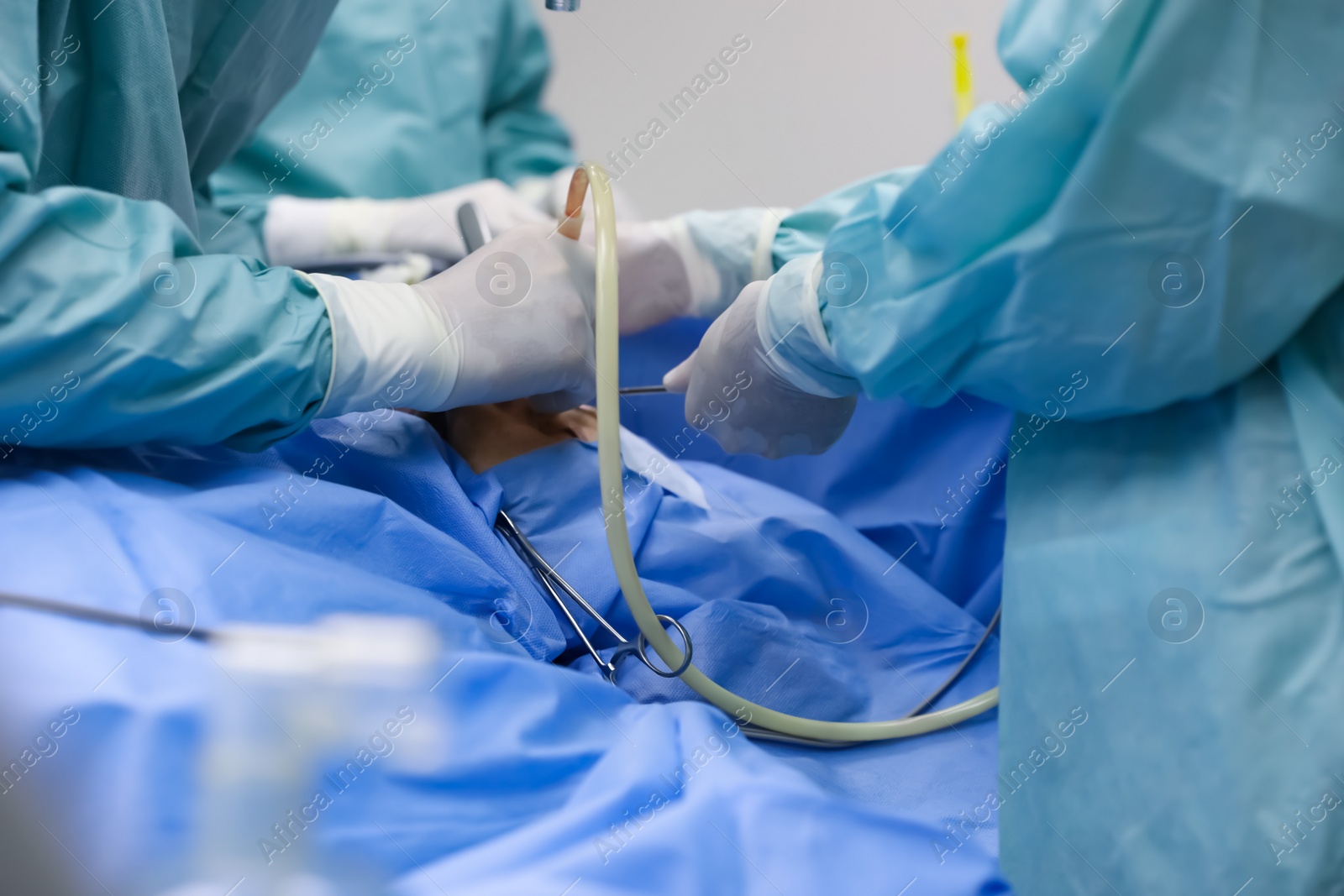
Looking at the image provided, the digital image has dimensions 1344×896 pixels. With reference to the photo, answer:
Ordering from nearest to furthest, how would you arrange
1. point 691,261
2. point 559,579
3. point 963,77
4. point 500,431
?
point 559,579 → point 500,431 → point 691,261 → point 963,77

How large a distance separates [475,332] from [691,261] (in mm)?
400

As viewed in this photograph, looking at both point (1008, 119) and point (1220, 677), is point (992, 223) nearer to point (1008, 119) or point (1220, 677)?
point (1008, 119)

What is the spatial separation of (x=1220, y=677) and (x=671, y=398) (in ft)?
2.69

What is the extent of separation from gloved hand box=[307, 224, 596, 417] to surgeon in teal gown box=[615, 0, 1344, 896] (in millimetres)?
397

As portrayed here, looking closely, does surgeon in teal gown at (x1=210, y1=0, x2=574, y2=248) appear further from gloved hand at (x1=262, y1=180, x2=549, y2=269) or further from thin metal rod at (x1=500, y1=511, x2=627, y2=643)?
thin metal rod at (x1=500, y1=511, x2=627, y2=643)

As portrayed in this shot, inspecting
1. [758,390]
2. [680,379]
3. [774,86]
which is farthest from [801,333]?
[774,86]

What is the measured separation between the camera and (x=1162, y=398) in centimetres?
57

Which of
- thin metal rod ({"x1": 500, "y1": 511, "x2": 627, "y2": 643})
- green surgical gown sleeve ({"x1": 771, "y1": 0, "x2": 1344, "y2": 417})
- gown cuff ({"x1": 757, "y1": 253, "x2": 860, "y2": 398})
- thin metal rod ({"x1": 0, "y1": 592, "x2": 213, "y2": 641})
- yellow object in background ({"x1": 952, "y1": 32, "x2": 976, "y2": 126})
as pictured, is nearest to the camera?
green surgical gown sleeve ({"x1": 771, "y1": 0, "x2": 1344, "y2": 417})

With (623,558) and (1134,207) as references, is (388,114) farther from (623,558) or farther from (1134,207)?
(1134,207)

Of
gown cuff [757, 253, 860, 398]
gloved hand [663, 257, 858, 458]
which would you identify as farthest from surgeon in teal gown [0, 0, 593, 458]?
gown cuff [757, 253, 860, 398]

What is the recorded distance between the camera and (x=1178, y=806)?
550 mm

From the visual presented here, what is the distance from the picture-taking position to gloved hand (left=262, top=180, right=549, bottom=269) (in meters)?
1.33

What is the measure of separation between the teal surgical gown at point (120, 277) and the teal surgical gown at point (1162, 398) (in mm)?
487

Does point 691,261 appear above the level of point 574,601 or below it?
above
